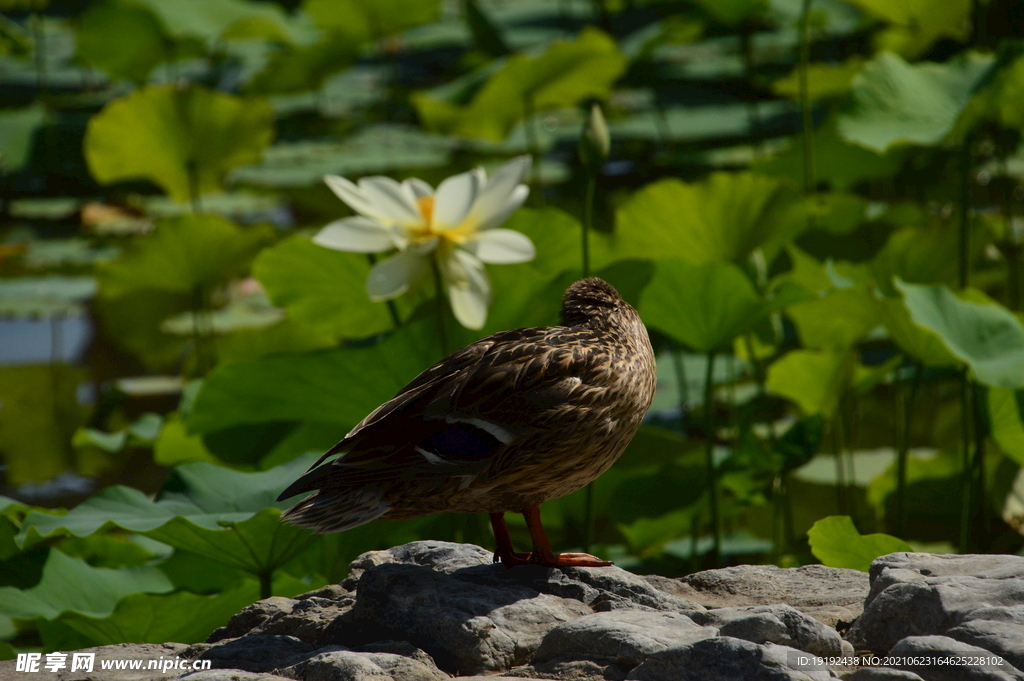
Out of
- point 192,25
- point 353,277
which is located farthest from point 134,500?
point 192,25

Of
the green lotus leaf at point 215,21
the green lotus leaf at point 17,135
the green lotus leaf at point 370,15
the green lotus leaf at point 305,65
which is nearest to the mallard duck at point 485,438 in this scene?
the green lotus leaf at point 305,65

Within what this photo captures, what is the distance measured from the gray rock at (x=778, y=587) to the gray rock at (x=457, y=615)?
0.28 meters

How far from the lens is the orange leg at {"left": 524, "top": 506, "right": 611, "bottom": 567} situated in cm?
207

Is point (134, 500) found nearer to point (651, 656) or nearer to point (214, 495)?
point (214, 495)

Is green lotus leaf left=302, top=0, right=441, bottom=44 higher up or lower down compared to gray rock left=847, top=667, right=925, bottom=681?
higher up

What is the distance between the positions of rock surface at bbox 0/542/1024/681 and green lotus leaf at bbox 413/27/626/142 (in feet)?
9.21

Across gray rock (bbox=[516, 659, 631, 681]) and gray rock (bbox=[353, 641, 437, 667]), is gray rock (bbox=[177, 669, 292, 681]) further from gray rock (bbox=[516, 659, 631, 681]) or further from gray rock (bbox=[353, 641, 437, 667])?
gray rock (bbox=[516, 659, 631, 681])

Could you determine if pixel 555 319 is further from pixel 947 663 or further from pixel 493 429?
pixel 947 663

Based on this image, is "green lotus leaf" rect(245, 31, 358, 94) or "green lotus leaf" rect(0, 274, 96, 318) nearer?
"green lotus leaf" rect(0, 274, 96, 318)

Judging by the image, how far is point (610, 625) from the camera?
1.76m

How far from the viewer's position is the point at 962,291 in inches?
130

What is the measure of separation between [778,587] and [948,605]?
1.57ft

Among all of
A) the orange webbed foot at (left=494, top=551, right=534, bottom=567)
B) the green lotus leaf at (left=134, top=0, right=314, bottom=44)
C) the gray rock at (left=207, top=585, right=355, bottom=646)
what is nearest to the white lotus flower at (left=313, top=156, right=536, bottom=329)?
the orange webbed foot at (left=494, top=551, right=534, bottom=567)

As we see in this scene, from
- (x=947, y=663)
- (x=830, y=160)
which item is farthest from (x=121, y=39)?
(x=947, y=663)
